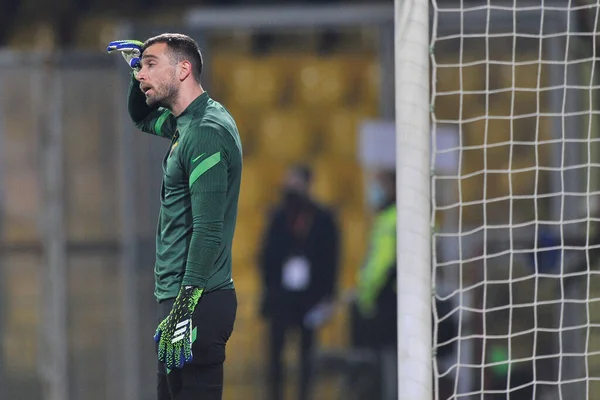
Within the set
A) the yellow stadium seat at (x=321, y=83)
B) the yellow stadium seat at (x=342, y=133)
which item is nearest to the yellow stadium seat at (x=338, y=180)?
the yellow stadium seat at (x=342, y=133)

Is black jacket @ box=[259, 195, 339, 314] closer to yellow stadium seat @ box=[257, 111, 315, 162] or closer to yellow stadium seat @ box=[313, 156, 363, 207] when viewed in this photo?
yellow stadium seat @ box=[313, 156, 363, 207]

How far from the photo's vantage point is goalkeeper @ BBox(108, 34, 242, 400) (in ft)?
12.5

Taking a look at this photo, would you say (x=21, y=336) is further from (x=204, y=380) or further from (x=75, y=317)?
(x=204, y=380)

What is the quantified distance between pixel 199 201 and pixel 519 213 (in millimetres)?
4512

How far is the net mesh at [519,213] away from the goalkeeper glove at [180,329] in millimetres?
3736

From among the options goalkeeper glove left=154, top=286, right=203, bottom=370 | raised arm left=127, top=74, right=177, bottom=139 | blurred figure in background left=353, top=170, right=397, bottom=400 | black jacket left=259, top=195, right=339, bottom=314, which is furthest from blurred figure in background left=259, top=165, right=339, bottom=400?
goalkeeper glove left=154, top=286, right=203, bottom=370

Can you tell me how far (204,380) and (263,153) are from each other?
15.0ft

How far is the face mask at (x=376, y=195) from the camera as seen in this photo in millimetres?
7848

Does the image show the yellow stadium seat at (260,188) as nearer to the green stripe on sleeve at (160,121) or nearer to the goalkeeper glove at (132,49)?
the green stripe on sleeve at (160,121)

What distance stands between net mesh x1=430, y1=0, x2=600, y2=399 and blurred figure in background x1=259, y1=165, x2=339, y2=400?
0.71m

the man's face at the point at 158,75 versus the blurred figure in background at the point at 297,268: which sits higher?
the man's face at the point at 158,75

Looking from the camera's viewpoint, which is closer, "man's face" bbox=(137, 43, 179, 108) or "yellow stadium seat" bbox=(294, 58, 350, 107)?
"man's face" bbox=(137, 43, 179, 108)

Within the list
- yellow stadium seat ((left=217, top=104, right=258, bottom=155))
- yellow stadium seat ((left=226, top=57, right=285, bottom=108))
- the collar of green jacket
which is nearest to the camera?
the collar of green jacket

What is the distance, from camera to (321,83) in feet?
27.7
